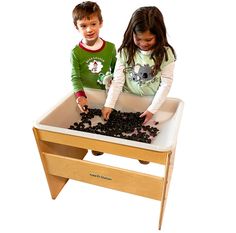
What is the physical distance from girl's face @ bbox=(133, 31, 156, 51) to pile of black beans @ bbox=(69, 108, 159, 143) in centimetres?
42

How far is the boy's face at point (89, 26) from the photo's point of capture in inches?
49.0

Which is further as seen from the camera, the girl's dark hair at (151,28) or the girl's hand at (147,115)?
the girl's hand at (147,115)

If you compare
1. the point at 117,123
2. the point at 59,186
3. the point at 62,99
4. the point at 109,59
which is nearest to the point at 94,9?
the point at 109,59

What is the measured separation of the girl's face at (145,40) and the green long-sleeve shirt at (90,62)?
27 centimetres

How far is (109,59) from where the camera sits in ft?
4.75

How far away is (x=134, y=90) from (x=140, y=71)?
0.14 m

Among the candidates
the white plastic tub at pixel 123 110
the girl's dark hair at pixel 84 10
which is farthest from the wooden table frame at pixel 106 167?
the girl's dark hair at pixel 84 10

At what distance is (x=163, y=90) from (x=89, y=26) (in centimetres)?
53

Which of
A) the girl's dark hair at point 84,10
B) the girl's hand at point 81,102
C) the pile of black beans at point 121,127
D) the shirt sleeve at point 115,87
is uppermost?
the girl's dark hair at point 84,10

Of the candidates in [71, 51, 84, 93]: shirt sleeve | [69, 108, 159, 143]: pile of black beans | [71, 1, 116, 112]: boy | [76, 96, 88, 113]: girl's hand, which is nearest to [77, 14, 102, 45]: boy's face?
[71, 1, 116, 112]: boy

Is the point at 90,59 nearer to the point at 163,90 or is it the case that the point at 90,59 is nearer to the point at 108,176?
the point at 163,90

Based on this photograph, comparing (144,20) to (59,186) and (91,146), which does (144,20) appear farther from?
(59,186)

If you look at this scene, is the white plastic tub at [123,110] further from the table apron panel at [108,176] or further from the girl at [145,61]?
the table apron panel at [108,176]

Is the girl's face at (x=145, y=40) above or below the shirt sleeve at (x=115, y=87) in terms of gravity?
above
